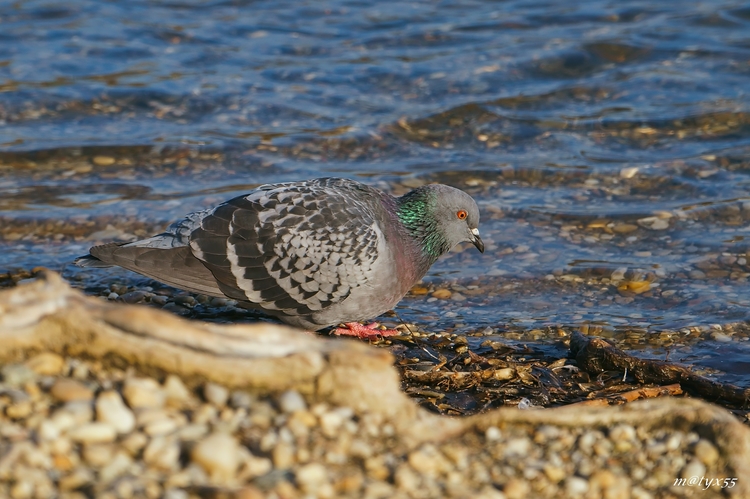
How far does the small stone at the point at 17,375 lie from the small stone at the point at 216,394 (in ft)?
2.15

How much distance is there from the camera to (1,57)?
13.7m

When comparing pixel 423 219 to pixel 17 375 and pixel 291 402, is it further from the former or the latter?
pixel 17 375

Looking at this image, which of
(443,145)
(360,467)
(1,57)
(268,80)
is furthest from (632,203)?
(1,57)

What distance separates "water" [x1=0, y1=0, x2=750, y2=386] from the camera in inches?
305

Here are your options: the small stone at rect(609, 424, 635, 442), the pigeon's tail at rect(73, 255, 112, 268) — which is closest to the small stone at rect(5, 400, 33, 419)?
the small stone at rect(609, 424, 635, 442)

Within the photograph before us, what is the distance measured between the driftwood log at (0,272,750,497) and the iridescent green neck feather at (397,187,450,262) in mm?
3275

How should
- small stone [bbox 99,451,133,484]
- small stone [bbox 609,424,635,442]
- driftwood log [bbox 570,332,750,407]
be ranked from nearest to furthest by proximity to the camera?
small stone [bbox 99,451,133,484] < small stone [bbox 609,424,635,442] < driftwood log [bbox 570,332,750,407]

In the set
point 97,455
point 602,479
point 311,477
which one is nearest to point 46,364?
point 97,455

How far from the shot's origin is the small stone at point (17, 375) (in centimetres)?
326

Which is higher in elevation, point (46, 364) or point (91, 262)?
point (46, 364)

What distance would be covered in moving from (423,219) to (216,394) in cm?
373

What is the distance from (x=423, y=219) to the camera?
6.80m

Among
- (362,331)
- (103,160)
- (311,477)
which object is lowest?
(362,331)

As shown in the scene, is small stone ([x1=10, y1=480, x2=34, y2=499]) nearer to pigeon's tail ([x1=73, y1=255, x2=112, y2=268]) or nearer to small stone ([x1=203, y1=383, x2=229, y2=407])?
small stone ([x1=203, y1=383, x2=229, y2=407])
